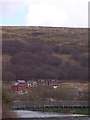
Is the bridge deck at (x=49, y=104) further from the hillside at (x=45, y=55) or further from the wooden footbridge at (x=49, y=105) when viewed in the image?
the hillside at (x=45, y=55)

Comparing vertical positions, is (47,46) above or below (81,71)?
above

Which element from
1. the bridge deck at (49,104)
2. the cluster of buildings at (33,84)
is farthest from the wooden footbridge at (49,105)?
the cluster of buildings at (33,84)

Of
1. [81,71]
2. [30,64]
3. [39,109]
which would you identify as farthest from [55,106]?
[30,64]

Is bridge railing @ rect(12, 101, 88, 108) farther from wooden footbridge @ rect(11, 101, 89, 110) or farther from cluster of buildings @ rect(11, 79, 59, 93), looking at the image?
cluster of buildings @ rect(11, 79, 59, 93)

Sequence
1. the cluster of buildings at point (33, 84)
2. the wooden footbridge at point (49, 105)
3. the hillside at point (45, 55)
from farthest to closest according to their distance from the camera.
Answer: the hillside at point (45, 55) → the cluster of buildings at point (33, 84) → the wooden footbridge at point (49, 105)

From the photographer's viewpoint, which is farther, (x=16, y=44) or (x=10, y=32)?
(x=10, y=32)

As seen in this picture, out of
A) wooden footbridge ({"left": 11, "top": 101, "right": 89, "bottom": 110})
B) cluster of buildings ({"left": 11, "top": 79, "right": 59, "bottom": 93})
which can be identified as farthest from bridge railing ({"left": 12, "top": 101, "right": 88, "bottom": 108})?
cluster of buildings ({"left": 11, "top": 79, "right": 59, "bottom": 93})

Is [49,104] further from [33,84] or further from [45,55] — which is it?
[45,55]

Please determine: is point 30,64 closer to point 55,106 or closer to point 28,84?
point 28,84
